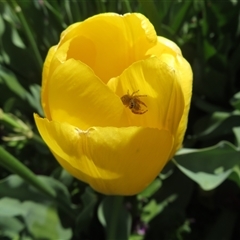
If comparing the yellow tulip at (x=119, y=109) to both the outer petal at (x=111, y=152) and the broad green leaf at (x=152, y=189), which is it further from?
the broad green leaf at (x=152, y=189)

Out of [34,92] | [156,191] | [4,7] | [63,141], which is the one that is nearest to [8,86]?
[34,92]

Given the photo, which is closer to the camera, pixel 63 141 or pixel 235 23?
pixel 63 141

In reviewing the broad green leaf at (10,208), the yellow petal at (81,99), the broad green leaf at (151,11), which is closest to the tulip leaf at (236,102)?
the broad green leaf at (151,11)

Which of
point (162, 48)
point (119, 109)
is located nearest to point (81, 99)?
point (119, 109)

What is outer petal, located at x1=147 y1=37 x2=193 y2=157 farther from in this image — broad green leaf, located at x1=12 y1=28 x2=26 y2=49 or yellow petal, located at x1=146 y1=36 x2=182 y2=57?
broad green leaf, located at x1=12 y1=28 x2=26 y2=49

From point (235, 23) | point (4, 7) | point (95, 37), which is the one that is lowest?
point (235, 23)

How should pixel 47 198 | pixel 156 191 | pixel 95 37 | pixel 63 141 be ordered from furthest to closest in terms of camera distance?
1. pixel 156 191
2. pixel 47 198
3. pixel 95 37
4. pixel 63 141

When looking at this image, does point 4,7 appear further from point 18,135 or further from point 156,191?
point 156,191

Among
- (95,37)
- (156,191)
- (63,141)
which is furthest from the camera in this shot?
(156,191)
